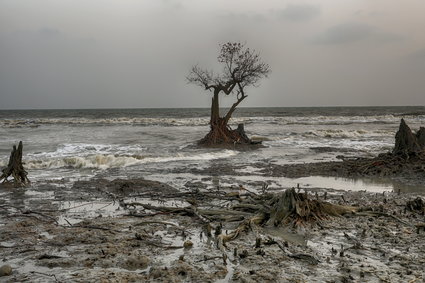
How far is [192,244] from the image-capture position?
5.37m

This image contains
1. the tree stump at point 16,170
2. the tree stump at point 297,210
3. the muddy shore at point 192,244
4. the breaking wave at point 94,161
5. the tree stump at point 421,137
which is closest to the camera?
the muddy shore at point 192,244

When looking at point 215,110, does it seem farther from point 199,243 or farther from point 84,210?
point 199,243

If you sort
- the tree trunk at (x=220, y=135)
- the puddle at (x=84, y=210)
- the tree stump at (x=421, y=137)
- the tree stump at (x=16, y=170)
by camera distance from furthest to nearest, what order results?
the tree trunk at (x=220, y=135) → the tree stump at (x=421, y=137) → the tree stump at (x=16, y=170) → the puddle at (x=84, y=210)

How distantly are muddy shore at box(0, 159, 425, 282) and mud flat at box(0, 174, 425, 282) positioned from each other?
13 millimetres

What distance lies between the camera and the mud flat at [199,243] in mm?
4363

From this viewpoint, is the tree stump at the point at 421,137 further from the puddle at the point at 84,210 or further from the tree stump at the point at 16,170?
the tree stump at the point at 16,170

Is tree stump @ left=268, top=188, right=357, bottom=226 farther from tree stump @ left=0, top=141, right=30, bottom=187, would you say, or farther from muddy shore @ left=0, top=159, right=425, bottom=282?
tree stump @ left=0, top=141, right=30, bottom=187

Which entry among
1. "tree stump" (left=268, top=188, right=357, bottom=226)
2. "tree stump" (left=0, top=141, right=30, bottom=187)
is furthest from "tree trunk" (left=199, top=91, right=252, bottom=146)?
"tree stump" (left=268, top=188, right=357, bottom=226)

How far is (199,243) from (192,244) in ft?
0.45

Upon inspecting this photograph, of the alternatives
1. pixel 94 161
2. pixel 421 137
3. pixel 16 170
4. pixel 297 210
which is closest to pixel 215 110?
pixel 94 161

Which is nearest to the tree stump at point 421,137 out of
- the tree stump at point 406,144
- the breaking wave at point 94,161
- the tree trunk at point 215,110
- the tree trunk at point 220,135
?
the tree stump at point 406,144

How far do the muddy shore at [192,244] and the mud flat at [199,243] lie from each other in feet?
0.04

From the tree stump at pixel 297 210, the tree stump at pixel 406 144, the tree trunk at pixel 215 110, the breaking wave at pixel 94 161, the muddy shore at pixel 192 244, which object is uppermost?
the tree trunk at pixel 215 110

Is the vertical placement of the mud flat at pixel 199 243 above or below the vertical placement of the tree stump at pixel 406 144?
below
